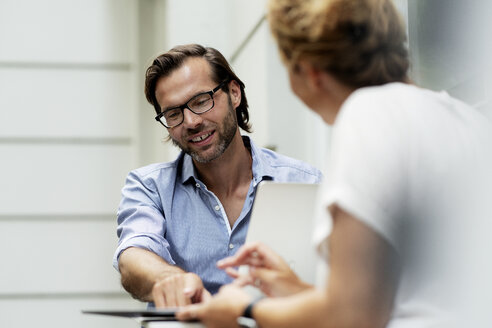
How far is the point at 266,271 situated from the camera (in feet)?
3.73

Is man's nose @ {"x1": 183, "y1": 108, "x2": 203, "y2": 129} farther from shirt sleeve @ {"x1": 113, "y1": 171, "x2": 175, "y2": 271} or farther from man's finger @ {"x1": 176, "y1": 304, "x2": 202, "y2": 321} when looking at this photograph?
man's finger @ {"x1": 176, "y1": 304, "x2": 202, "y2": 321}

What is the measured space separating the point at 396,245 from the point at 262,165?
3.88 feet

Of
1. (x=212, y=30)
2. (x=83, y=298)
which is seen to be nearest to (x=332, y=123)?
(x=212, y=30)

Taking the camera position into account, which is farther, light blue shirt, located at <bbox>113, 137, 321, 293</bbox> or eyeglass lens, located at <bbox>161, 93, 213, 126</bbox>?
eyeglass lens, located at <bbox>161, 93, 213, 126</bbox>

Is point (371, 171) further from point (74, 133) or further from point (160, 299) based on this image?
point (74, 133)

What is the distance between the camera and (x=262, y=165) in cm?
203

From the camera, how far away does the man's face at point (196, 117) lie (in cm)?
194

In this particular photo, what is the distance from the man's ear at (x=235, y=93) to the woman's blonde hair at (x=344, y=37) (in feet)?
3.47

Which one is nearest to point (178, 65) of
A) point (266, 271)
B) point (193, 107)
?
point (193, 107)

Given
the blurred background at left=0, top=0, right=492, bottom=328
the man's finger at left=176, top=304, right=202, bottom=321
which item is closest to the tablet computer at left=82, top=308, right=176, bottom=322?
the man's finger at left=176, top=304, right=202, bottom=321

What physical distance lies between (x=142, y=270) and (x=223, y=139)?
20.7 inches

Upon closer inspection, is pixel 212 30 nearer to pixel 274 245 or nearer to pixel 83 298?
pixel 83 298

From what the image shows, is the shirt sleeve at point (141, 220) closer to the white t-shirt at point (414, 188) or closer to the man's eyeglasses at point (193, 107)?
the man's eyeglasses at point (193, 107)

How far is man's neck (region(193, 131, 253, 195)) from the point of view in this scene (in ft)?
6.64
